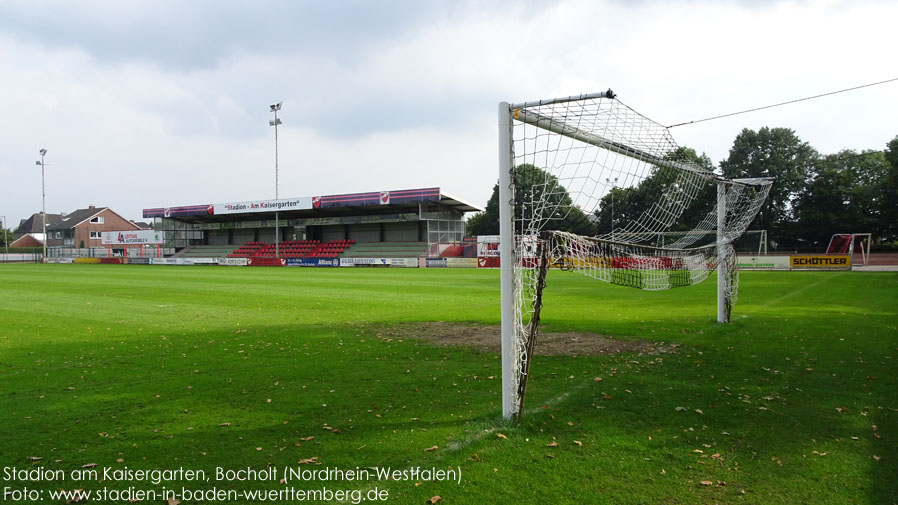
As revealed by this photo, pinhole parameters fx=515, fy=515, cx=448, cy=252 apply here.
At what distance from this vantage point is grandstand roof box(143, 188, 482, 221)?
140 ft

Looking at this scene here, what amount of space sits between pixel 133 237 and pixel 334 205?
28.7 metres

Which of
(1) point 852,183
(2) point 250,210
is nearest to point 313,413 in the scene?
(2) point 250,210

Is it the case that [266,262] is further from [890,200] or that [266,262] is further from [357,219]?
[890,200]

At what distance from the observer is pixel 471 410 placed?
511 cm

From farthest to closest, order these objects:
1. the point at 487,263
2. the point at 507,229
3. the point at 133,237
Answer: the point at 133,237 < the point at 487,263 < the point at 507,229

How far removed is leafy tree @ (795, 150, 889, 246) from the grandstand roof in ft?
99.4

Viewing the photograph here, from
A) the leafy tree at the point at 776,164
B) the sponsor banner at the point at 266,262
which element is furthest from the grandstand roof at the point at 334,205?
the leafy tree at the point at 776,164

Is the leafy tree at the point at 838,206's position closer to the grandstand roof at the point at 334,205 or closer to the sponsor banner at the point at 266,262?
the grandstand roof at the point at 334,205

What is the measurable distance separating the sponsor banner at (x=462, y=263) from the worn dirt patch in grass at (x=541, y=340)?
92.7ft

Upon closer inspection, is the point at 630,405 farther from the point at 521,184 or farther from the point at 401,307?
the point at 401,307

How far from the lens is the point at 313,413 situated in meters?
5.03

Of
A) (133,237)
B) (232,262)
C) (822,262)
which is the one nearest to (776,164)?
(822,262)

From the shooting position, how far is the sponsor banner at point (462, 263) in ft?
127

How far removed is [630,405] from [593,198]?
7.12 ft
